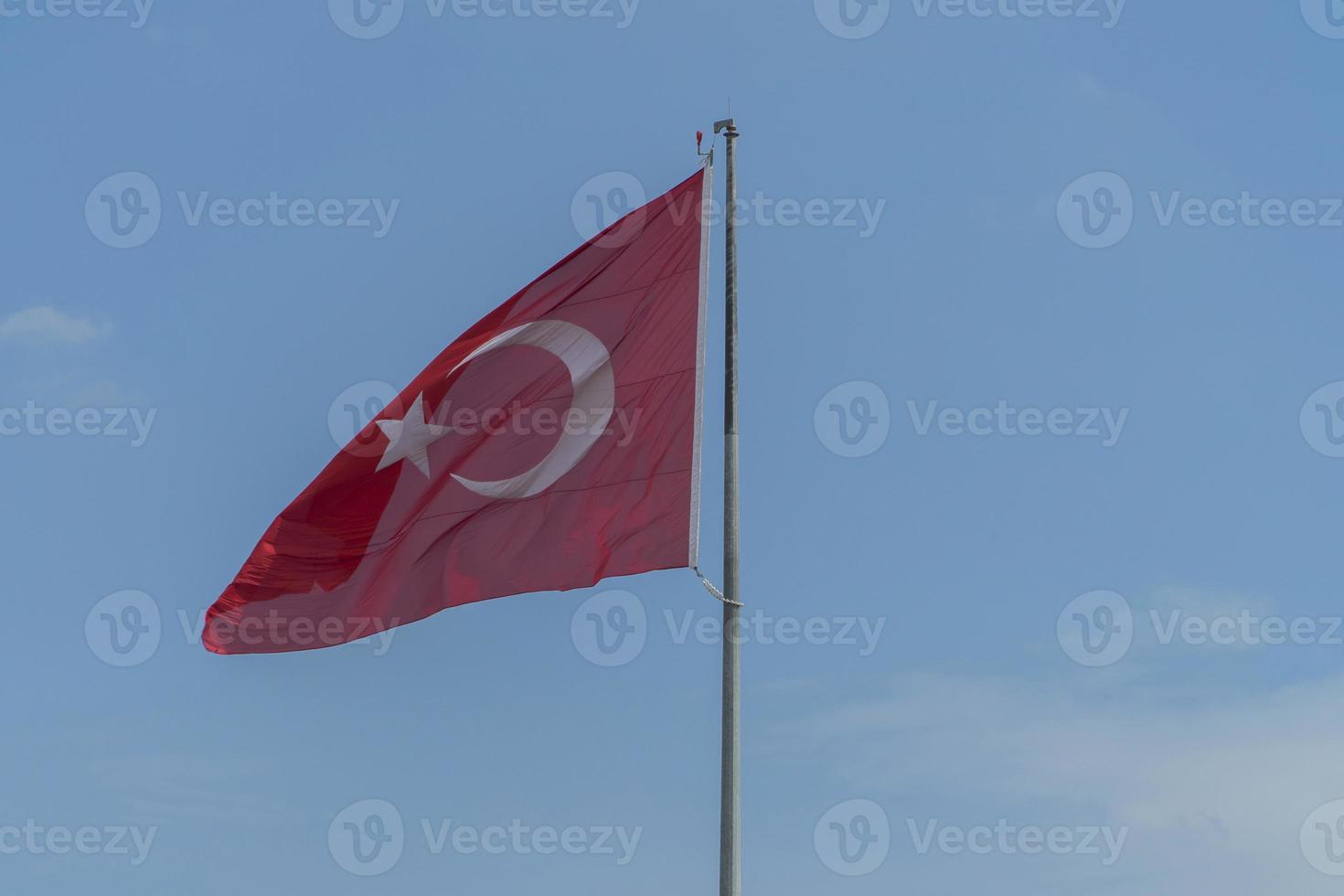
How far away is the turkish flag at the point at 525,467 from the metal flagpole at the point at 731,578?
1.79 ft

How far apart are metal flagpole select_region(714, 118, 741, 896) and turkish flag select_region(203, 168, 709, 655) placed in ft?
1.79

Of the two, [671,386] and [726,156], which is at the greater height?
[726,156]

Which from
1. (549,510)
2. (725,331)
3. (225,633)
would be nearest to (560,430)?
(549,510)

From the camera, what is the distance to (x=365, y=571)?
2555 cm

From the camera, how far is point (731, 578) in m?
22.3

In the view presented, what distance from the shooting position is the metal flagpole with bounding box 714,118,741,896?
21.4 metres

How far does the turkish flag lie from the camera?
23.8 meters

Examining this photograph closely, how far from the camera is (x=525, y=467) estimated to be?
24906 mm

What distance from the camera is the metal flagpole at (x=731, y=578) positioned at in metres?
21.4

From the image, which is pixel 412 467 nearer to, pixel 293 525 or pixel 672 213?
pixel 293 525

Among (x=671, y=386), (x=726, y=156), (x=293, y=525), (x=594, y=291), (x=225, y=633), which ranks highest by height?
(x=726, y=156)

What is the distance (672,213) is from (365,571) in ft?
21.9

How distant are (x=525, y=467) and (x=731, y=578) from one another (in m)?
4.03

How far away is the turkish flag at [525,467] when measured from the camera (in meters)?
23.8
